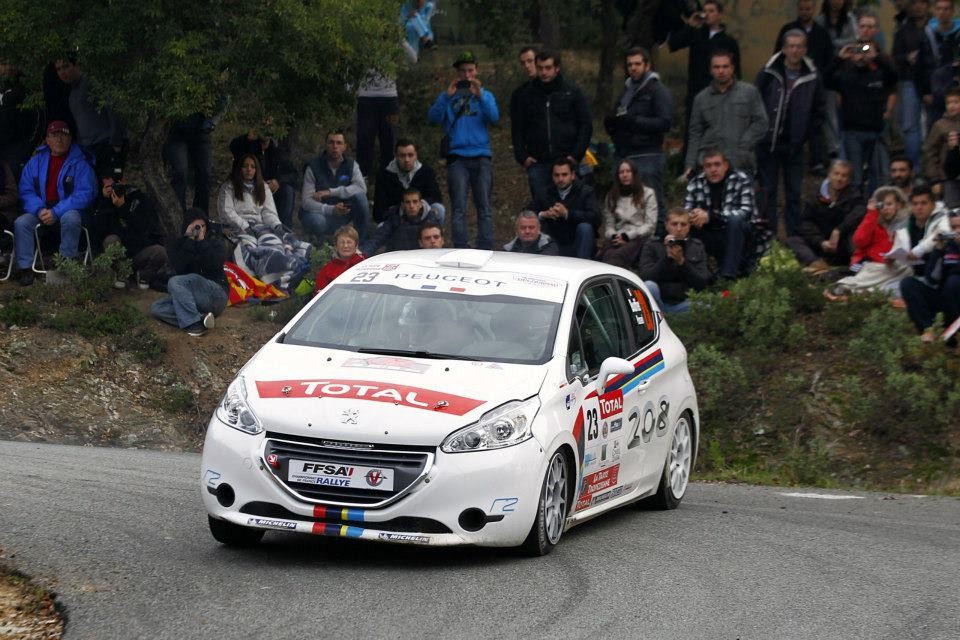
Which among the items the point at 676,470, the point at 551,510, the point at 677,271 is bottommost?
the point at 676,470

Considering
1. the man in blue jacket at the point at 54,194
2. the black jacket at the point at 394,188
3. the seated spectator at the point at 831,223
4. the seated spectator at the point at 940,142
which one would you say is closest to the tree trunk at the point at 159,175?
the man in blue jacket at the point at 54,194

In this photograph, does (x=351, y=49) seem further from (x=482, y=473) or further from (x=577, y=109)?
(x=482, y=473)

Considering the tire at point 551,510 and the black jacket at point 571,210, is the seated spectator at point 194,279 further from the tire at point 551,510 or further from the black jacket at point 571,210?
the tire at point 551,510

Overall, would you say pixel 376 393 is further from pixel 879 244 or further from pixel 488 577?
pixel 879 244

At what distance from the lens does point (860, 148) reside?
62.9ft

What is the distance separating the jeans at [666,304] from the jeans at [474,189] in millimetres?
2759

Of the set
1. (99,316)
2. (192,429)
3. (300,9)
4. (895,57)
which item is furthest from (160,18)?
(895,57)

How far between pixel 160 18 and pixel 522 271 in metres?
9.57

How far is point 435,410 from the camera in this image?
8.17 metres

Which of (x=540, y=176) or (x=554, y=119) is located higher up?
(x=554, y=119)

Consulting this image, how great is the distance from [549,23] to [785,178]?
6.44 m

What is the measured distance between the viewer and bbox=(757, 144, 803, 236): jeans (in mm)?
19000

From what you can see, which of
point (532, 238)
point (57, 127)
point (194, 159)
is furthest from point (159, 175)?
point (532, 238)

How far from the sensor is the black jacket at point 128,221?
18844mm
